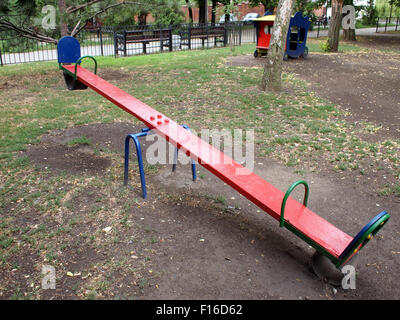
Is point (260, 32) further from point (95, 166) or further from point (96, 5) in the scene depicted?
point (95, 166)

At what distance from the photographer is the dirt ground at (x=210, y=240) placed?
3.09 metres

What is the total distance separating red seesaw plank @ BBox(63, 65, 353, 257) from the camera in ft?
10.5

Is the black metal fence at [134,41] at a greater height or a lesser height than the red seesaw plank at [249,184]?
greater

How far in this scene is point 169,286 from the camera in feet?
10.0

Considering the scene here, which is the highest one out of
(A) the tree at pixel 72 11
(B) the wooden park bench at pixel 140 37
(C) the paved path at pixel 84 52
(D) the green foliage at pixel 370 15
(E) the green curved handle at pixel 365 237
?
(D) the green foliage at pixel 370 15

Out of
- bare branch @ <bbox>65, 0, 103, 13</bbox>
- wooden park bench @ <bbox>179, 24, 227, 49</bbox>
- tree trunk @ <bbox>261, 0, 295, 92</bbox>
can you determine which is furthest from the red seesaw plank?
wooden park bench @ <bbox>179, 24, 227, 49</bbox>

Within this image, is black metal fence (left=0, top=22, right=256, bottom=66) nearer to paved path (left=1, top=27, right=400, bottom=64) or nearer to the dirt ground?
paved path (left=1, top=27, right=400, bottom=64)

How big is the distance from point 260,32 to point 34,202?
10652 mm

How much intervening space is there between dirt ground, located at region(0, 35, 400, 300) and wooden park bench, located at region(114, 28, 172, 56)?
31.5 feet

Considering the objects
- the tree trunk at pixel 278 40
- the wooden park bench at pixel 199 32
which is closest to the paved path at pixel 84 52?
the wooden park bench at pixel 199 32

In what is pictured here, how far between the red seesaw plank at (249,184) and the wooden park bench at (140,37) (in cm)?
1036

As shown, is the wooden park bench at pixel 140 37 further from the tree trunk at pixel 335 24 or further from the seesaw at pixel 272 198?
the seesaw at pixel 272 198

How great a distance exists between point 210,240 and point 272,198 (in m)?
0.73
